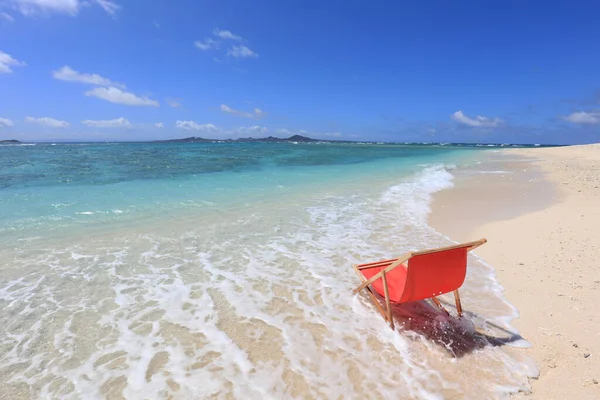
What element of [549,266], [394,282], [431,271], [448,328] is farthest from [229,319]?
[549,266]

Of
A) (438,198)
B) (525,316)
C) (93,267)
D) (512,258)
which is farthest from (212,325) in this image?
(438,198)

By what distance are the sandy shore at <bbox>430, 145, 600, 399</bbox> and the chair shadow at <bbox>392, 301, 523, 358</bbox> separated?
0.36 m

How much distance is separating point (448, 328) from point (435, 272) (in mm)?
845

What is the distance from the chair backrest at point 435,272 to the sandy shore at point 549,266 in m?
1.13

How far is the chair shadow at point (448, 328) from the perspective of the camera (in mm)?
3572

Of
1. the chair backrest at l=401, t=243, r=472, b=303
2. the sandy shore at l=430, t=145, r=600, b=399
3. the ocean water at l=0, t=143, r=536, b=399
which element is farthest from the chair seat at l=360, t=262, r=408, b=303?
the sandy shore at l=430, t=145, r=600, b=399

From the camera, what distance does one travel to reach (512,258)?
5906 millimetres

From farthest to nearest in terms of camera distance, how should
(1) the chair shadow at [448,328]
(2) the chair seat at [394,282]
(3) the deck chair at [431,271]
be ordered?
(2) the chair seat at [394,282] < (1) the chair shadow at [448,328] < (3) the deck chair at [431,271]

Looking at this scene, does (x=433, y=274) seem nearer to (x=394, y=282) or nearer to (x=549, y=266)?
(x=394, y=282)

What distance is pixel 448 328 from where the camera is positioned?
3832 mm

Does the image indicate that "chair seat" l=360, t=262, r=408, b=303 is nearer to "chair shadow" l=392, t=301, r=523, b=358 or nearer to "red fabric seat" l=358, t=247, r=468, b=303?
"red fabric seat" l=358, t=247, r=468, b=303

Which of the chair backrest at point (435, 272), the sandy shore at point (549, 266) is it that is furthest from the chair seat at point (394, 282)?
the sandy shore at point (549, 266)

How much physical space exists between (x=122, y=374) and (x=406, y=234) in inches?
250

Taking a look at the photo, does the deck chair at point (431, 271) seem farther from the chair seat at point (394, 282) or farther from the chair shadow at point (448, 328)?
the chair shadow at point (448, 328)
